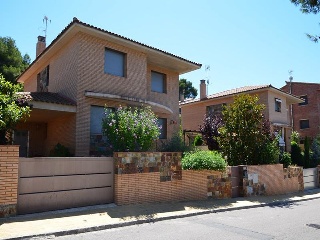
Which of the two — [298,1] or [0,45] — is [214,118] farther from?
[0,45]

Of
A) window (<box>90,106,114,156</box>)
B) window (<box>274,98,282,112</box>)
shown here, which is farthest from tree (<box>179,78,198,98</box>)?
window (<box>90,106,114,156</box>)

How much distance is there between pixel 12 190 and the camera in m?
7.20

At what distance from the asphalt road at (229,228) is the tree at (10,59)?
20.6m

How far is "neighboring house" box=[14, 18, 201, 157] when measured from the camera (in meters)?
12.5

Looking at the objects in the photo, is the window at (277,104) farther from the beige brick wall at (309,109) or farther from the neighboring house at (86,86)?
the beige brick wall at (309,109)

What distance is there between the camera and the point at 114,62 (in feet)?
46.5

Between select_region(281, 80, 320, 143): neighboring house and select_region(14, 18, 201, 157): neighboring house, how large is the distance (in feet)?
80.4

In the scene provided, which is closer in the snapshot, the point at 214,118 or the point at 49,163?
the point at 49,163

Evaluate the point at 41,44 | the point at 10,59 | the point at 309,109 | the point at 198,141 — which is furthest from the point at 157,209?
the point at 309,109

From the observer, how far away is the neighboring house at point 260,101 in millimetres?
22641

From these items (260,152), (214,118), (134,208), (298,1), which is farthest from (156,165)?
(214,118)

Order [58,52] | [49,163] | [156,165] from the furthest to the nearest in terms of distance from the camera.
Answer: [58,52] → [156,165] → [49,163]

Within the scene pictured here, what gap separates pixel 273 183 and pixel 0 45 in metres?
23.6

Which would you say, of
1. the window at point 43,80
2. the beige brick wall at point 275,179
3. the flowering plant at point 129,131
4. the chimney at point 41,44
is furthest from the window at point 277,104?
the chimney at point 41,44
